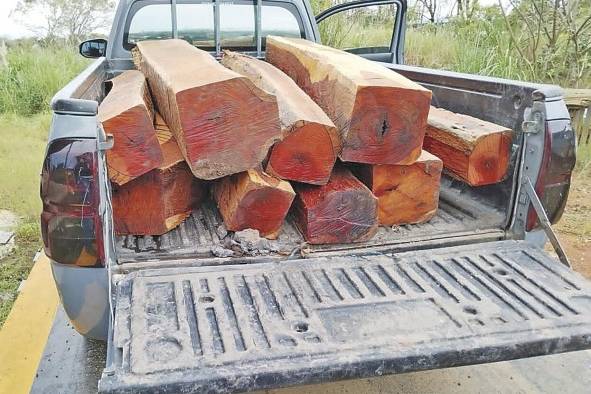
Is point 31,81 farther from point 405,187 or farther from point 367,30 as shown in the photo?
point 405,187

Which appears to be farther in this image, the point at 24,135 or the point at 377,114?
the point at 24,135

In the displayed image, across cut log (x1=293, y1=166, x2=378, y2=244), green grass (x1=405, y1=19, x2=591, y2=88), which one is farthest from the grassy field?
green grass (x1=405, y1=19, x2=591, y2=88)

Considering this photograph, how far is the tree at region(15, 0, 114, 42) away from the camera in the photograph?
43.3ft

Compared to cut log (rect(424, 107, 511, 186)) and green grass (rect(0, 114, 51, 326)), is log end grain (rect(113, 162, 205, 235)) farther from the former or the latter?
green grass (rect(0, 114, 51, 326))

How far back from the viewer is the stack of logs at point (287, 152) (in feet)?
7.57

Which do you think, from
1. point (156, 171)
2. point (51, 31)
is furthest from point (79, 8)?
point (156, 171)

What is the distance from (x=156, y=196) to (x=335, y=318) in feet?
3.34

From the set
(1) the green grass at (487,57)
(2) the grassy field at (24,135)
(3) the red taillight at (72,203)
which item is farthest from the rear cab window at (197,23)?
(1) the green grass at (487,57)

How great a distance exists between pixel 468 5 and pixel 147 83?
24.4 ft

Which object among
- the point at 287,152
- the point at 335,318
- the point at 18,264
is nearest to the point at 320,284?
the point at 335,318

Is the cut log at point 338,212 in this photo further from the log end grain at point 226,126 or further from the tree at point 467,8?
the tree at point 467,8

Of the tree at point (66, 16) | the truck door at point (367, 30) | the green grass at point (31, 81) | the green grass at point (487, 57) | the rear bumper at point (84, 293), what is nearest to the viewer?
the rear bumper at point (84, 293)

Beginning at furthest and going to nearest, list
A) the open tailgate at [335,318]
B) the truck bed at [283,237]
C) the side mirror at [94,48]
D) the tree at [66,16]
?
the tree at [66,16] → the side mirror at [94,48] → the truck bed at [283,237] → the open tailgate at [335,318]

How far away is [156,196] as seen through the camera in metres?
2.49
